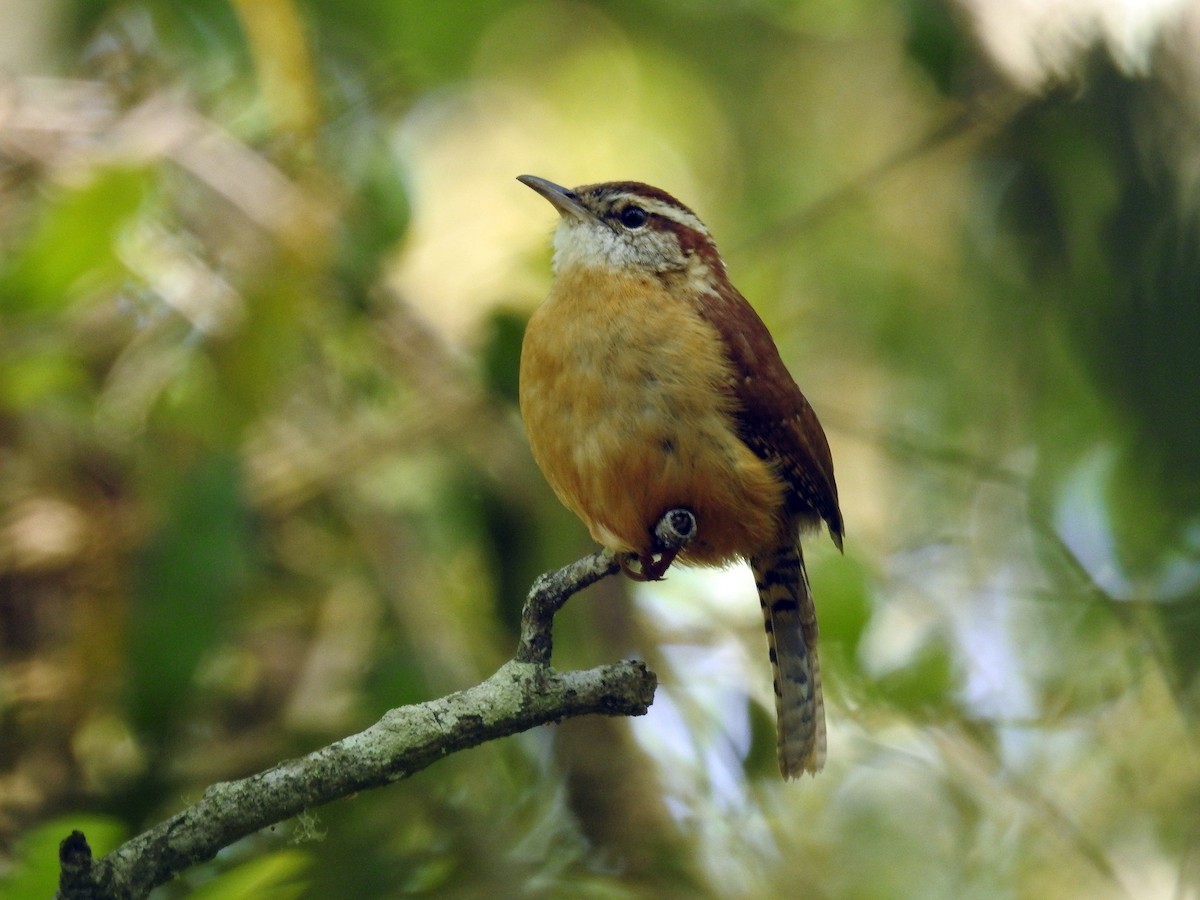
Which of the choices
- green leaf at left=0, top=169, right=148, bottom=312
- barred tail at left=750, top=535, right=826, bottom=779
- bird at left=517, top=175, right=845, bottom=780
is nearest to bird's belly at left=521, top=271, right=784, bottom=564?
bird at left=517, top=175, right=845, bottom=780

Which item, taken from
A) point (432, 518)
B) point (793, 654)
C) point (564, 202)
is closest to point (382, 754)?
point (793, 654)

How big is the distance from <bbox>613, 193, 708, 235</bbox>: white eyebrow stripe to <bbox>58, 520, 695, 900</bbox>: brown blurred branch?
1.94 m

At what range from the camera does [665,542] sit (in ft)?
9.90

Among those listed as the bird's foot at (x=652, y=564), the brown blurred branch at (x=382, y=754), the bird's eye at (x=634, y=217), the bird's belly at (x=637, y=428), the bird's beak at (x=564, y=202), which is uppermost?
the bird's beak at (x=564, y=202)

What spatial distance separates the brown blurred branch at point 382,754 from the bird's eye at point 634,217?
1887 mm

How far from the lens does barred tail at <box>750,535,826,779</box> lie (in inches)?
152

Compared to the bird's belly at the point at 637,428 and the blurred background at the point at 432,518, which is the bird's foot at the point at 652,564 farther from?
the blurred background at the point at 432,518

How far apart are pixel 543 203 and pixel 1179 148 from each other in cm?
427

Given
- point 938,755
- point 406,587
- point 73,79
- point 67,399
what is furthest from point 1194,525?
point 73,79

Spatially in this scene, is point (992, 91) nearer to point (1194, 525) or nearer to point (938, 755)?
point (938, 755)

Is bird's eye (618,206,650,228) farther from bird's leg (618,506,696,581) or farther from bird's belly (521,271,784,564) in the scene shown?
bird's leg (618,506,696,581)

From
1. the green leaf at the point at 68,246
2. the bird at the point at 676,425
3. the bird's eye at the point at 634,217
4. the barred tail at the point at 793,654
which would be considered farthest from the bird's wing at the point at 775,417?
the green leaf at the point at 68,246

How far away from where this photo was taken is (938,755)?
454 centimetres

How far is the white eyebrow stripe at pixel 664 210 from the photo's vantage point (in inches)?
165
